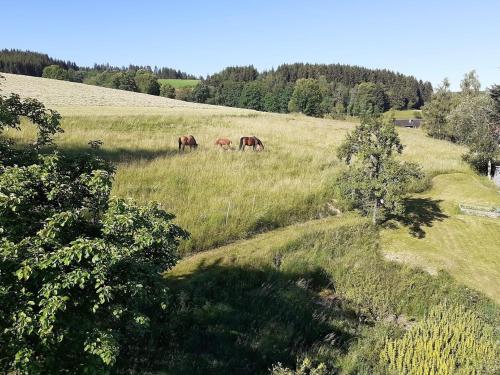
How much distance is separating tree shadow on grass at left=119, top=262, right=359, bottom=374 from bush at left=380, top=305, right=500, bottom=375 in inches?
62.1

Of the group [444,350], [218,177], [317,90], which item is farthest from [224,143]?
[317,90]

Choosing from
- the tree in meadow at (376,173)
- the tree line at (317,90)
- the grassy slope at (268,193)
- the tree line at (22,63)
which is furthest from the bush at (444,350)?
the tree line at (22,63)

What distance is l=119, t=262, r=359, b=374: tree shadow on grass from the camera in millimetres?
9555

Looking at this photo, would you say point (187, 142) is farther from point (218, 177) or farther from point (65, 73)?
point (65, 73)

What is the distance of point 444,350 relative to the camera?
9492 mm

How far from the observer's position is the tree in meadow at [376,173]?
54.0 ft

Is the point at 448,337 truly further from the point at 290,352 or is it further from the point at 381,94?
the point at 381,94

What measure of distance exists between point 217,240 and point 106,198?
8.96 meters

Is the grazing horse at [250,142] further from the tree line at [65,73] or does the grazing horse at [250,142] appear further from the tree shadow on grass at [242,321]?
the tree line at [65,73]

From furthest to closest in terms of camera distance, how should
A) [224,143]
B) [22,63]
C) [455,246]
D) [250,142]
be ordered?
1. [22,63]
2. [250,142]
3. [224,143]
4. [455,246]

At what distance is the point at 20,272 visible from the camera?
4.89 metres

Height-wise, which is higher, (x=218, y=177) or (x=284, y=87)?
(x=284, y=87)


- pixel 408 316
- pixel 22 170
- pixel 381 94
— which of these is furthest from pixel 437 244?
pixel 381 94

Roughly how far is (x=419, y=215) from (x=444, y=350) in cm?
1061
